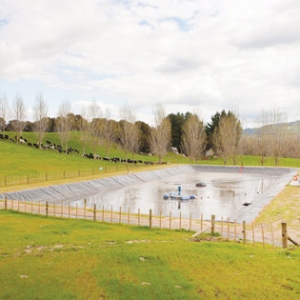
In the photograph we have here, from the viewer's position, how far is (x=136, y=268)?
12031mm

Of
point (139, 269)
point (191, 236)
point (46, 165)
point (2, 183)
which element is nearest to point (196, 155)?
point (46, 165)

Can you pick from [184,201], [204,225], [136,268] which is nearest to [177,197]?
[184,201]

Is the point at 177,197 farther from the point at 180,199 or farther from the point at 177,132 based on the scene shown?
the point at 177,132

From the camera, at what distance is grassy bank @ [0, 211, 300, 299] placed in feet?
32.6

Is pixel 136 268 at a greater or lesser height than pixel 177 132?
lesser

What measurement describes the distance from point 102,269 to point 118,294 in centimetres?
228

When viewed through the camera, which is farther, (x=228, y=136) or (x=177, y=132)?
(x=177, y=132)

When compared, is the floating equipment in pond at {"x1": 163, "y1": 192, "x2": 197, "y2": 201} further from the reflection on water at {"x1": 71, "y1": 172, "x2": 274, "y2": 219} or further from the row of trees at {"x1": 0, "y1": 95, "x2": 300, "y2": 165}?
the row of trees at {"x1": 0, "y1": 95, "x2": 300, "y2": 165}

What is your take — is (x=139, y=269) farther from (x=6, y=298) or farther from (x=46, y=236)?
(x=46, y=236)

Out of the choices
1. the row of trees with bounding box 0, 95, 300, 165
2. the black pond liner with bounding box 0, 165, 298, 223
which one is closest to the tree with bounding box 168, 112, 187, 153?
the row of trees with bounding box 0, 95, 300, 165

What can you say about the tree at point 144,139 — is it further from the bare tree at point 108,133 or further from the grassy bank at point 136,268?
the grassy bank at point 136,268

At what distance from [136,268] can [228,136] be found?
76.0 metres

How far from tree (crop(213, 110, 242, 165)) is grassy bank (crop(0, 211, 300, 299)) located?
224ft

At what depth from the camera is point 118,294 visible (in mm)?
9797
